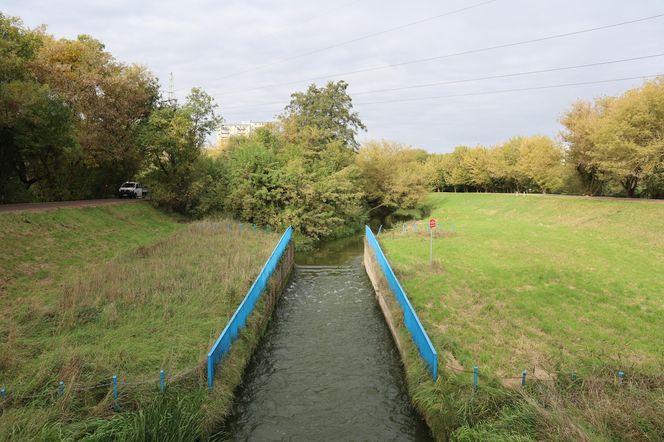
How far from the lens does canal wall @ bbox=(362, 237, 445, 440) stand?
9034 millimetres

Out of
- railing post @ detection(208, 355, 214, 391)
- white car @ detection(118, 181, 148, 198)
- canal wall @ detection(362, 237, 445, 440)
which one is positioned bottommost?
canal wall @ detection(362, 237, 445, 440)

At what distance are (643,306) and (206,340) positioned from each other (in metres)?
14.2

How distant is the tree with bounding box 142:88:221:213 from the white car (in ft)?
9.97

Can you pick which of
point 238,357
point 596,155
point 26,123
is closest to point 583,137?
point 596,155

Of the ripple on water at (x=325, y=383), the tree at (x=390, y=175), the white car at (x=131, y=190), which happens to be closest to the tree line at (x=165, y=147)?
the white car at (x=131, y=190)

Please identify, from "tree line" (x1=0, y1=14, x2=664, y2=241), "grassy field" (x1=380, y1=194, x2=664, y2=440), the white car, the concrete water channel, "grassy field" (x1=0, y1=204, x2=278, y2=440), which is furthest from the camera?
the white car

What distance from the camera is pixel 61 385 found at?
8.04 m

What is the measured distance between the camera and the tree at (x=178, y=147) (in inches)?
1316

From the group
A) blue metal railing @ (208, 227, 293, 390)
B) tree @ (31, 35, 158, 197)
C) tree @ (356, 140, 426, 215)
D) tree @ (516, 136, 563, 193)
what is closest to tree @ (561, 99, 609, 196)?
tree @ (516, 136, 563, 193)

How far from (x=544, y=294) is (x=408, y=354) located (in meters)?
6.91

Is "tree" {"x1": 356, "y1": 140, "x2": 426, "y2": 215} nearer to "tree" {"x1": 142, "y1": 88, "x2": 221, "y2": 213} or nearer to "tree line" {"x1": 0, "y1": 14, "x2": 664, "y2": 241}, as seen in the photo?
"tree line" {"x1": 0, "y1": 14, "x2": 664, "y2": 241}

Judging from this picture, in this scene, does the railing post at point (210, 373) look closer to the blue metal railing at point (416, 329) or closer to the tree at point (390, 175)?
the blue metal railing at point (416, 329)

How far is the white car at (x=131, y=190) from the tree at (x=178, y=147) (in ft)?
9.97

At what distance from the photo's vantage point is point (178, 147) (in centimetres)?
3388
